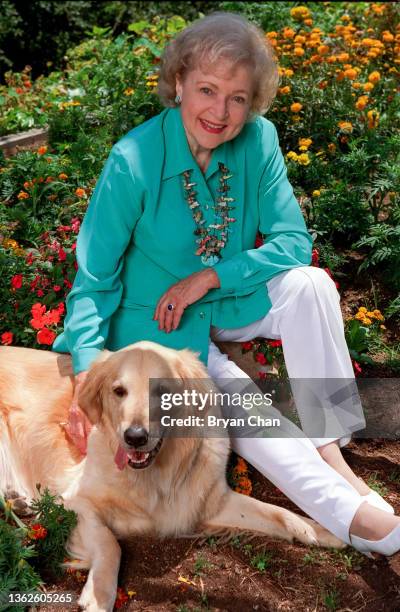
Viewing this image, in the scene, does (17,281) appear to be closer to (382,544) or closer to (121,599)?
(121,599)

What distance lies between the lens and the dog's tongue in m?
2.89

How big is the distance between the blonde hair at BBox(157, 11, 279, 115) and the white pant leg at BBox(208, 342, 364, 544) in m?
1.38

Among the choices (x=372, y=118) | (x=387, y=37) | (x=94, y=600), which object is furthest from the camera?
(x=387, y=37)

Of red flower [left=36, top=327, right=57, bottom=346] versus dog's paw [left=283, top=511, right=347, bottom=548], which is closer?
dog's paw [left=283, top=511, right=347, bottom=548]

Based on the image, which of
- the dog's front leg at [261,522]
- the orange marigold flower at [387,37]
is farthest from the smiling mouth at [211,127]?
the orange marigold flower at [387,37]

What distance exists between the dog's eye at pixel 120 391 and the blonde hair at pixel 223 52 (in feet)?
4.24

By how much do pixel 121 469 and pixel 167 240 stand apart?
0.95 m

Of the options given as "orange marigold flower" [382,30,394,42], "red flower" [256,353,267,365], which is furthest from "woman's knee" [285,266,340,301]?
"orange marigold flower" [382,30,394,42]

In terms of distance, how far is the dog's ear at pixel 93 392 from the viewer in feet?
9.45

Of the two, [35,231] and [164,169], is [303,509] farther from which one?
[35,231]

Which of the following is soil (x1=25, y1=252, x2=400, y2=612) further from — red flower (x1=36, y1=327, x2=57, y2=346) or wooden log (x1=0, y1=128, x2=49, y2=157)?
wooden log (x1=0, y1=128, x2=49, y2=157)

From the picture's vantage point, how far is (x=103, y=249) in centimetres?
318

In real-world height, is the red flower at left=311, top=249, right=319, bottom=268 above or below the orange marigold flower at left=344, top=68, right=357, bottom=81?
below

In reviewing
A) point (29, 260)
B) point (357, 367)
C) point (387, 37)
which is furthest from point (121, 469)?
point (387, 37)
